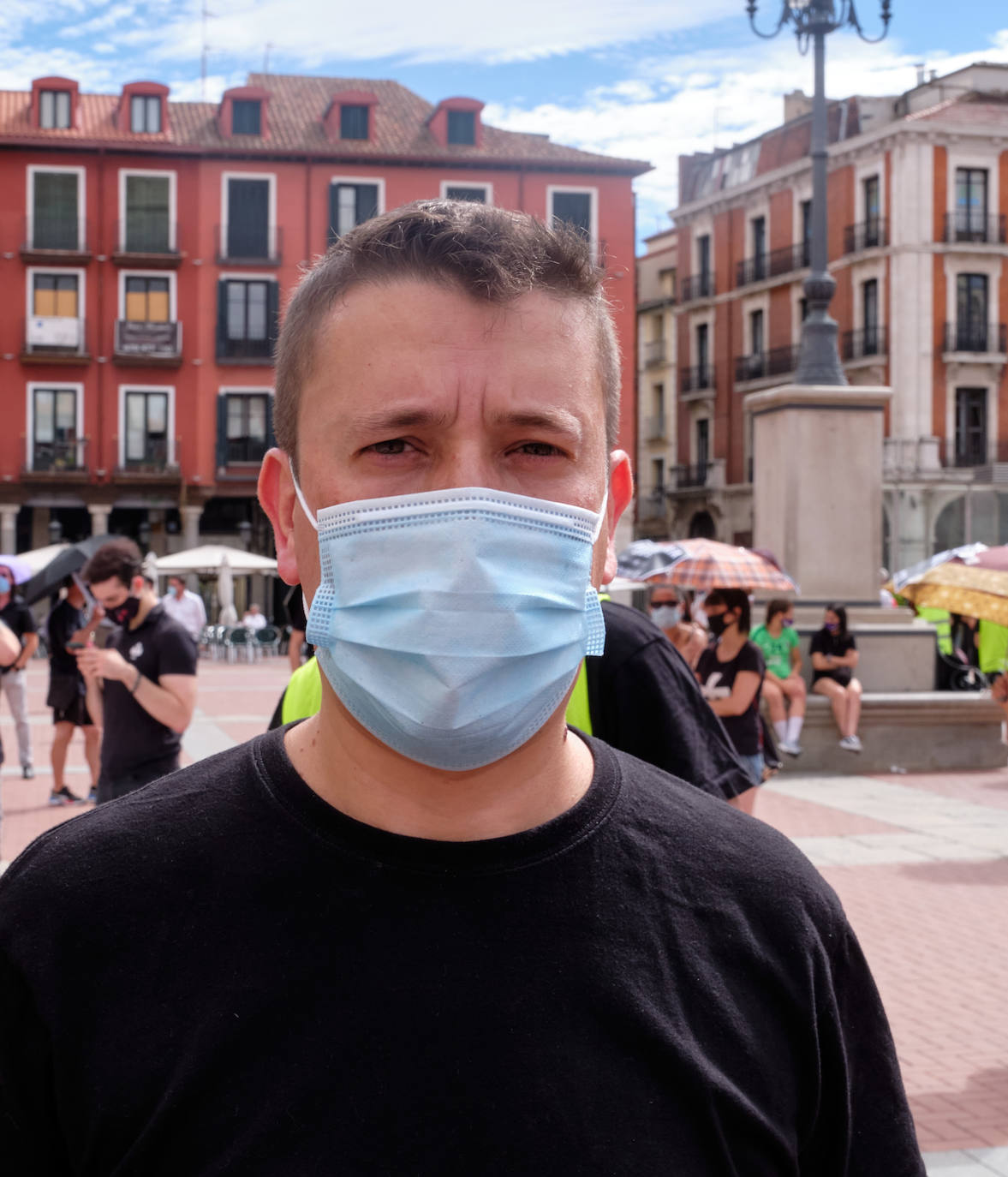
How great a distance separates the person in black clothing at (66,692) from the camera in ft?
37.2

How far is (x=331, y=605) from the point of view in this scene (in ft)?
5.64

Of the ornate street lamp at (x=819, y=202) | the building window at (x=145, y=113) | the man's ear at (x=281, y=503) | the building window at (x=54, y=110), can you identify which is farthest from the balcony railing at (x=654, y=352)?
the man's ear at (x=281, y=503)

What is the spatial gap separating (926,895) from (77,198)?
128 feet

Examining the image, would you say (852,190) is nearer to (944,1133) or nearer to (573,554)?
(944,1133)

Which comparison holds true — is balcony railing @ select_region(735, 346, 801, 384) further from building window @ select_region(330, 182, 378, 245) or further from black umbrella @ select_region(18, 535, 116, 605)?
black umbrella @ select_region(18, 535, 116, 605)

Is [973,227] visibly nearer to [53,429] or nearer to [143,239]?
[143,239]

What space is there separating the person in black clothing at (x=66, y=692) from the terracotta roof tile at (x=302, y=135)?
111ft

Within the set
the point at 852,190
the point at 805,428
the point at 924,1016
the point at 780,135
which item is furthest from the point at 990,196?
the point at 924,1016

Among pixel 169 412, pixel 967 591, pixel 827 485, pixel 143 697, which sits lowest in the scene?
pixel 143 697

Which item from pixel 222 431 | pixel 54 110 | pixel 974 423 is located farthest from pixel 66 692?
pixel 974 423

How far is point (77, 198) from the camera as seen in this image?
139 feet

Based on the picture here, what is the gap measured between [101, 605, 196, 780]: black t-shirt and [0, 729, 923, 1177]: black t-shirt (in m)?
4.78

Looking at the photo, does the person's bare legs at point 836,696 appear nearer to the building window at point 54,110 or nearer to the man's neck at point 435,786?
the man's neck at point 435,786

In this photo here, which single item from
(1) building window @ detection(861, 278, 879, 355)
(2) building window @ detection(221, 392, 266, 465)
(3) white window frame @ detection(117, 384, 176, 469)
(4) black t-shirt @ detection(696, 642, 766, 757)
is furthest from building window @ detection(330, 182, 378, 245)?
(4) black t-shirt @ detection(696, 642, 766, 757)
